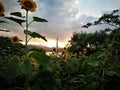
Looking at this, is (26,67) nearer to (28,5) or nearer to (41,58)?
(41,58)

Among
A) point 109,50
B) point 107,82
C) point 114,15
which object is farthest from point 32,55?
point 114,15

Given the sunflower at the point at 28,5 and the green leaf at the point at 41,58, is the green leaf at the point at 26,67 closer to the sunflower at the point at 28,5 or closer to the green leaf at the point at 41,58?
the green leaf at the point at 41,58

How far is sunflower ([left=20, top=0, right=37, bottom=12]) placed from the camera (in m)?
Result: 2.66

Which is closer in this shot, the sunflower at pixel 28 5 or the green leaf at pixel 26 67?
the green leaf at pixel 26 67

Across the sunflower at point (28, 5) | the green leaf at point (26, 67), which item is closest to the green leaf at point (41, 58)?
the green leaf at point (26, 67)

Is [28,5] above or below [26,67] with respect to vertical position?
above

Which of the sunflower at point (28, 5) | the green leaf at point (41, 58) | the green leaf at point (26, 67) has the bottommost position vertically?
the green leaf at point (26, 67)

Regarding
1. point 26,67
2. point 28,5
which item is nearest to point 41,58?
point 26,67

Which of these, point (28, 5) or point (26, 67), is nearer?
point (26, 67)

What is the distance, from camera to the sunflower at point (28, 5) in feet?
8.72

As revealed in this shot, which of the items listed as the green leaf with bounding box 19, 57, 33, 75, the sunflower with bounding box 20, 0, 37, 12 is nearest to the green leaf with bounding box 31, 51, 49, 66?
the green leaf with bounding box 19, 57, 33, 75

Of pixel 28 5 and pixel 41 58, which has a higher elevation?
pixel 28 5

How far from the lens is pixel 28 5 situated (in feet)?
8.84

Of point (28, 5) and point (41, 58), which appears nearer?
point (41, 58)
